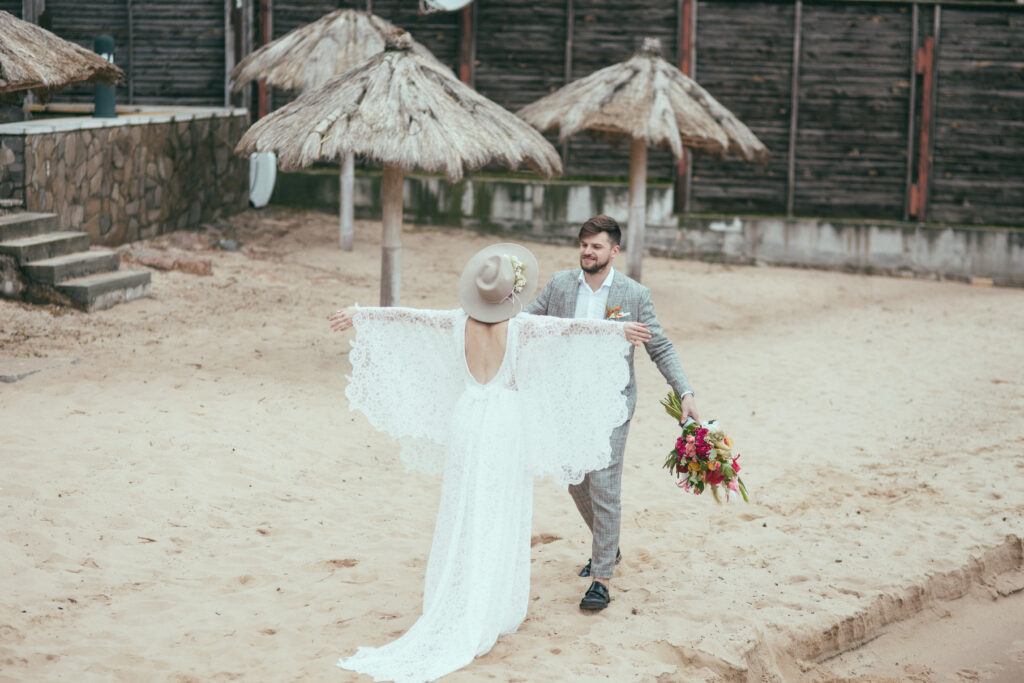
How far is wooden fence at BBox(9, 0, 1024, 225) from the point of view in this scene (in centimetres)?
1398

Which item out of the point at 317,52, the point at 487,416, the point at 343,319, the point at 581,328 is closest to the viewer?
the point at 487,416

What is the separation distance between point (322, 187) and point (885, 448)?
30.7 feet

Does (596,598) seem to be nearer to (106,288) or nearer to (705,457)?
(705,457)

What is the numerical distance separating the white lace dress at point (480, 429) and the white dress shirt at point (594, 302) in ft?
0.99

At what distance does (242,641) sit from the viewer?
4.37m

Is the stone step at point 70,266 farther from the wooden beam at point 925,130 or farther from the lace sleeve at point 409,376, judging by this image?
the wooden beam at point 925,130

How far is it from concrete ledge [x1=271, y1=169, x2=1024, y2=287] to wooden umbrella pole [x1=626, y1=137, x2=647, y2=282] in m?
1.92

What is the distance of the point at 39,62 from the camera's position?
7.75 meters

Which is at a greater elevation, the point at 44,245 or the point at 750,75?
the point at 750,75

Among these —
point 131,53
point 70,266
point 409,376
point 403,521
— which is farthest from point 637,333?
point 131,53

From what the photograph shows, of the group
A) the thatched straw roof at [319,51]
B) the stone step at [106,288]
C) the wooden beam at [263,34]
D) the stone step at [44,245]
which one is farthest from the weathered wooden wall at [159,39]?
the stone step at [106,288]

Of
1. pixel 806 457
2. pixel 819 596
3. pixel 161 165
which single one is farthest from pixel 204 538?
pixel 161 165

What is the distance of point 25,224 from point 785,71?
9569mm

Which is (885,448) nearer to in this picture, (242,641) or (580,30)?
(242,641)
